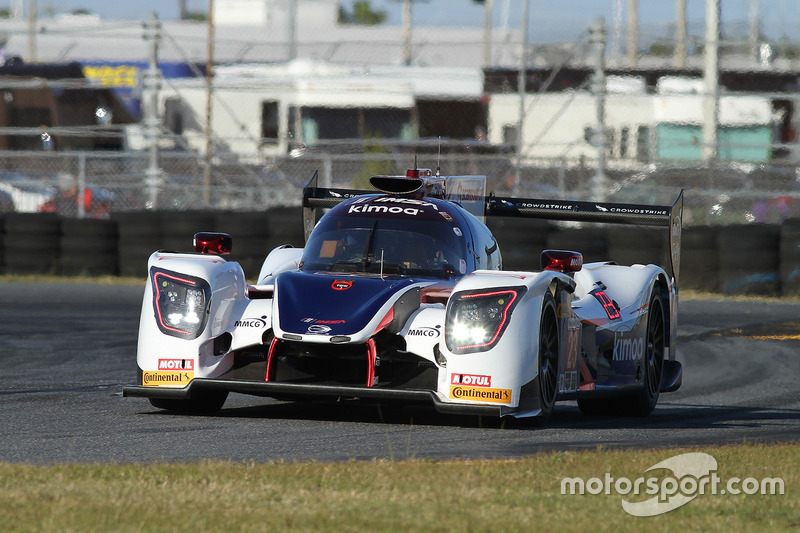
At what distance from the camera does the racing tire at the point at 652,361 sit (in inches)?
347

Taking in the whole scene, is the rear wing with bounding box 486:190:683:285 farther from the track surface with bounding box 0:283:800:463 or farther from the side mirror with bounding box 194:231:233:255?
the side mirror with bounding box 194:231:233:255

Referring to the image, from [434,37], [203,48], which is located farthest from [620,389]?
[434,37]

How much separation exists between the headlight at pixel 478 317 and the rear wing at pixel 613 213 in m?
2.35

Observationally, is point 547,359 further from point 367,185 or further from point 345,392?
point 367,185

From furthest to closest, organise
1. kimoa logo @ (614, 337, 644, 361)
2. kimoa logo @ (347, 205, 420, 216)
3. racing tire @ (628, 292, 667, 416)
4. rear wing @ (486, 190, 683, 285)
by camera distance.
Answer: rear wing @ (486, 190, 683, 285)
racing tire @ (628, 292, 667, 416)
kimoa logo @ (614, 337, 644, 361)
kimoa logo @ (347, 205, 420, 216)

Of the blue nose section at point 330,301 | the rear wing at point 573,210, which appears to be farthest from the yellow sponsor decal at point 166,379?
the rear wing at point 573,210

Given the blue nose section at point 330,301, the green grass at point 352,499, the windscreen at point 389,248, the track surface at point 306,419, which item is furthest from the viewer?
the windscreen at point 389,248

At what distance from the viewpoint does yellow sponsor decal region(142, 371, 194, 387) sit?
24.5ft

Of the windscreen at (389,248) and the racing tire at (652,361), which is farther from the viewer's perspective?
the racing tire at (652,361)

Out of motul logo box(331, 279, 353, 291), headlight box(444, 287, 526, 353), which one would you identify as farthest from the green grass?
motul logo box(331, 279, 353, 291)

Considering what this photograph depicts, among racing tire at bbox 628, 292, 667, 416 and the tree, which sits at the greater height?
the tree

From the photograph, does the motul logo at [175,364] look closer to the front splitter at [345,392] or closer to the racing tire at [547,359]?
the front splitter at [345,392]

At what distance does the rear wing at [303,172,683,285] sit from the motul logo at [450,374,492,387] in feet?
8.13

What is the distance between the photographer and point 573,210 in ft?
31.0
